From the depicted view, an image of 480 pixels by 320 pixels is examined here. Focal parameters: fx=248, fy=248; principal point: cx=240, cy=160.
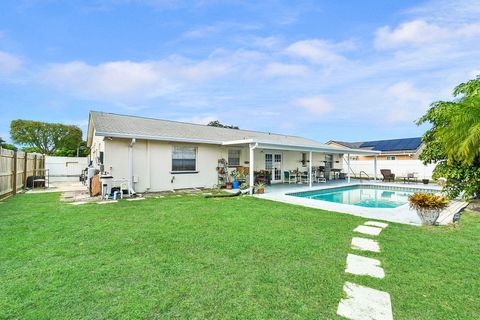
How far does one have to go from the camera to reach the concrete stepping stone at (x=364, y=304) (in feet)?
8.47

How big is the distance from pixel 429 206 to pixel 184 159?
994cm

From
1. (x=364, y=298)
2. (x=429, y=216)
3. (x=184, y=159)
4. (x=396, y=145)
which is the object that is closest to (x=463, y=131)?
(x=429, y=216)

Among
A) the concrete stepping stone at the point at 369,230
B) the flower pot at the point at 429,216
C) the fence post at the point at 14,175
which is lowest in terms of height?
the concrete stepping stone at the point at 369,230

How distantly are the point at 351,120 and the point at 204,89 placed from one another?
14.9m

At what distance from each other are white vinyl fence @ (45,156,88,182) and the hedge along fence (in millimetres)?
4148

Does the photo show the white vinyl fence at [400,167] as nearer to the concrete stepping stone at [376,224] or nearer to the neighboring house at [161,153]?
the neighboring house at [161,153]

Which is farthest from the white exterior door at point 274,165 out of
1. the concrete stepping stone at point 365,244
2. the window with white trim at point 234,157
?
the concrete stepping stone at point 365,244

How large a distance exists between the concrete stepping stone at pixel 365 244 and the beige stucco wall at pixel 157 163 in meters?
9.08

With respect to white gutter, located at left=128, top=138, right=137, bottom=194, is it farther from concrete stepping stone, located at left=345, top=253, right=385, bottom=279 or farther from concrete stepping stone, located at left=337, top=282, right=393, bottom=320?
concrete stepping stone, located at left=337, top=282, right=393, bottom=320

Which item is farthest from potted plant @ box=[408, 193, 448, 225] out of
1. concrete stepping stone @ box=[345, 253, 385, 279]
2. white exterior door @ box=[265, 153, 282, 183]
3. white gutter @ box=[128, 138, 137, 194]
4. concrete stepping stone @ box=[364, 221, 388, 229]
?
white exterior door @ box=[265, 153, 282, 183]

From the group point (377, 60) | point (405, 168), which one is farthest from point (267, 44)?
point (405, 168)

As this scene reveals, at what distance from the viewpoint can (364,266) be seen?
148 inches

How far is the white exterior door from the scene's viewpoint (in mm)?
16453

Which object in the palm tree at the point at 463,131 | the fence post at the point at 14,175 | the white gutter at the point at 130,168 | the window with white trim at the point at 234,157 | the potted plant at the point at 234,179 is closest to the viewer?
the palm tree at the point at 463,131
